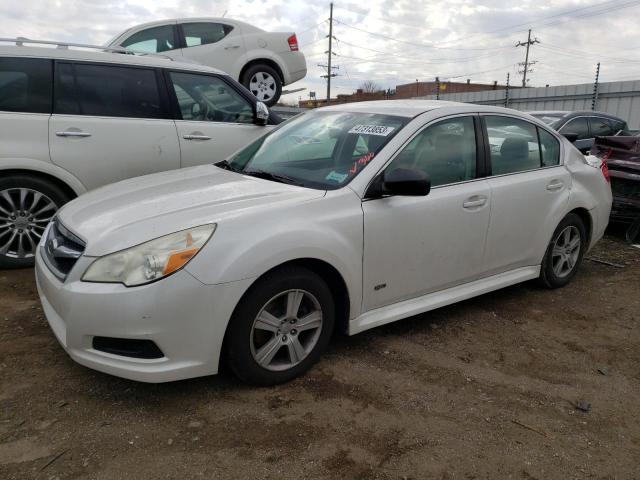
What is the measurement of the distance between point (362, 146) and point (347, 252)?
0.79 metres

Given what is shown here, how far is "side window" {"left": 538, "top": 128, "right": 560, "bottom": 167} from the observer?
4.40 metres

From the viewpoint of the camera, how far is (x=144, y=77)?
5.02m

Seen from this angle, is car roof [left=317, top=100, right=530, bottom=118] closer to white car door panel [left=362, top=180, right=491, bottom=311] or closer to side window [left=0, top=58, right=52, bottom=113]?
white car door panel [left=362, top=180, right=491, bottom=311]

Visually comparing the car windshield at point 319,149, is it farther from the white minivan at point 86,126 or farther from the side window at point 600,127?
the side window at point 600,127

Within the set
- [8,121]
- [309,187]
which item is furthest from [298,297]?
[8,121]

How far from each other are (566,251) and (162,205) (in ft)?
11.6

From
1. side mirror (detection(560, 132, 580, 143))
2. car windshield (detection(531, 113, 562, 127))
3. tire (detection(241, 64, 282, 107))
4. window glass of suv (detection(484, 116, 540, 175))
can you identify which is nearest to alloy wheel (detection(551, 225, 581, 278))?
window glass of suv (detection(484, 116, 540, 175))

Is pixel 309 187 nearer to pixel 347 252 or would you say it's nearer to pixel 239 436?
pixel 347 252

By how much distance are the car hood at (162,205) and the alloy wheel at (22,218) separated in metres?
1.32

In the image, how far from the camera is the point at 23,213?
4.49 m

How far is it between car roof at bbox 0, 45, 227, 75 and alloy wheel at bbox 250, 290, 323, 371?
3.25 m

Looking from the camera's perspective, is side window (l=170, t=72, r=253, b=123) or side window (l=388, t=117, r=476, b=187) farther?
side window (l=170, t=72, r=253, b=123)

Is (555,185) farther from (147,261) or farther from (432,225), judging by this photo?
(147,261)

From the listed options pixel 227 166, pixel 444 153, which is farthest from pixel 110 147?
pixel 444 153
